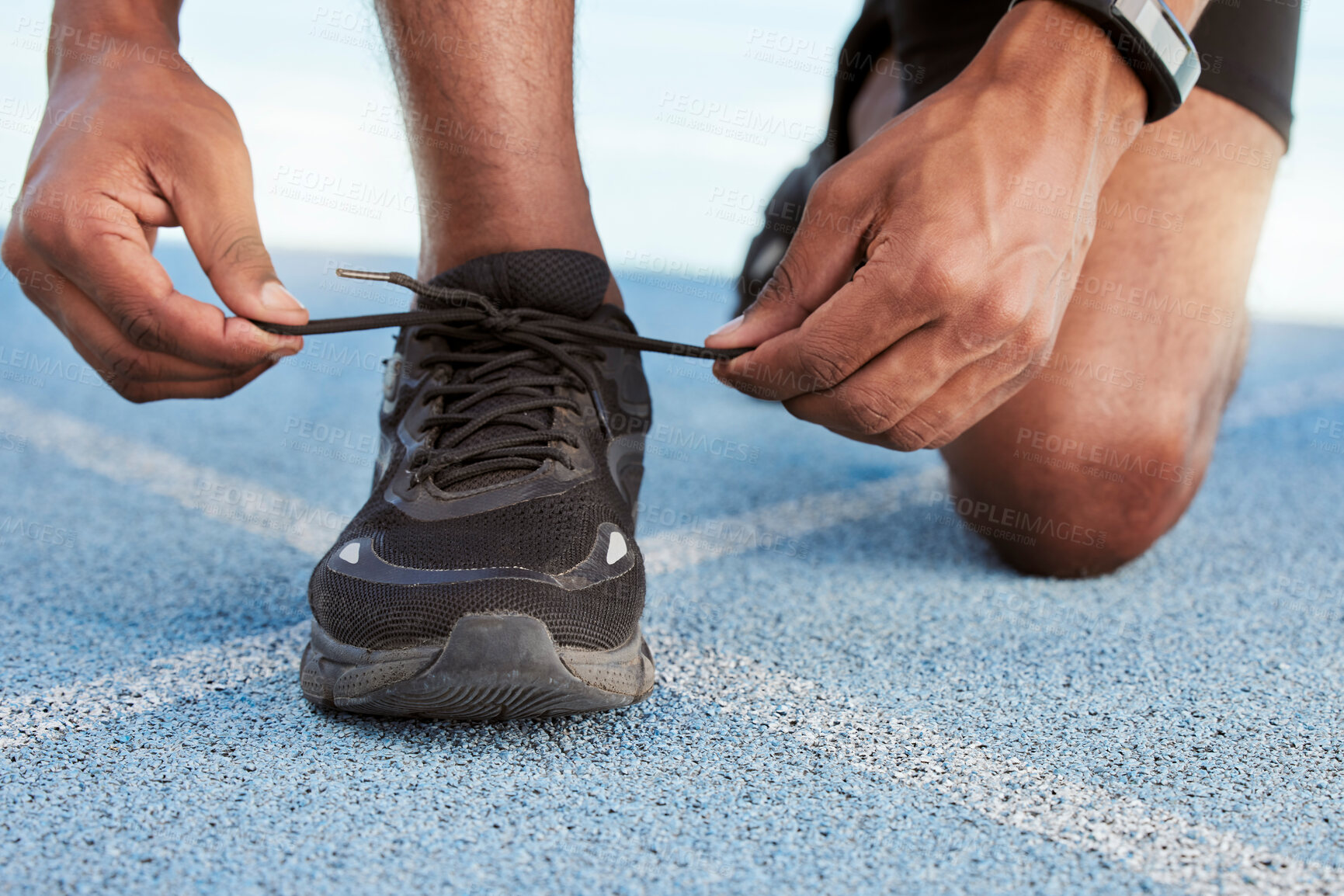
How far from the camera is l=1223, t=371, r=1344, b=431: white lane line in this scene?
1943 mm

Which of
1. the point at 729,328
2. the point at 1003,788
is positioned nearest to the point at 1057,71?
the point at 729,328

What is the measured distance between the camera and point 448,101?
0.86 m

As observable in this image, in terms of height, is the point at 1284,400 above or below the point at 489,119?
below

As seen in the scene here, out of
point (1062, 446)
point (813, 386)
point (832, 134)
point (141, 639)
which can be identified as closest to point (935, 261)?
point (813, 386)

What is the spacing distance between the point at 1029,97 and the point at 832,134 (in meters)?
0.79

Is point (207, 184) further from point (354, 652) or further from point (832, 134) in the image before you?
point (832, 134)

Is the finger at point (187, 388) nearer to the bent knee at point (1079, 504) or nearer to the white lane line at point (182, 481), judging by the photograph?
the white lane line at point (182, 481)

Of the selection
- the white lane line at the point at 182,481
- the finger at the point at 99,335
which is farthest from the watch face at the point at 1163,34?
the white lane line at the point at 182,481

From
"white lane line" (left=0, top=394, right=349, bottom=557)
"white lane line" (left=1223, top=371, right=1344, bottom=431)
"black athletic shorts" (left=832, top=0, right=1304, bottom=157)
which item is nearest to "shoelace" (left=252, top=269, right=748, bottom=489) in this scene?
"white lane line" (left=0, top=394, right=349, bottom=557)

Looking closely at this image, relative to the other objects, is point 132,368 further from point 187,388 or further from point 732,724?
point 732,724

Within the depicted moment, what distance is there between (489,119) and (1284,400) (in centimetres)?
199

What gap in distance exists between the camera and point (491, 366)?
0.79m

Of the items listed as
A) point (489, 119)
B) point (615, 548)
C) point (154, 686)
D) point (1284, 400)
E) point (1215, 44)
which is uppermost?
point (1215, 44)

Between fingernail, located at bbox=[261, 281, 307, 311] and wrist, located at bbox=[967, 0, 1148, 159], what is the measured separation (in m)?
0.56
